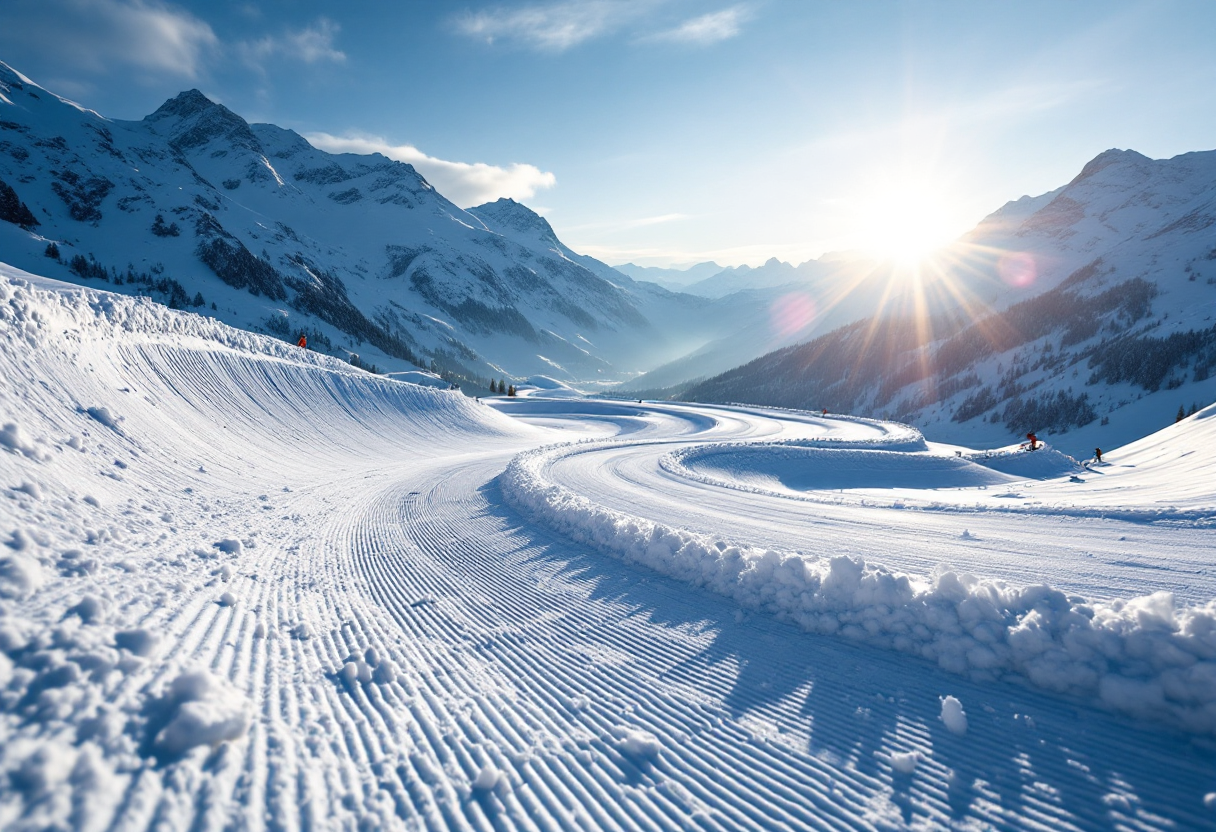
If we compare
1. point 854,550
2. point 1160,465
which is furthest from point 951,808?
point 1160,465

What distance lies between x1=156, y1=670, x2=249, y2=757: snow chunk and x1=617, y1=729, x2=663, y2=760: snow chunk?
2.69m

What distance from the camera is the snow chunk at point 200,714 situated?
3279mm

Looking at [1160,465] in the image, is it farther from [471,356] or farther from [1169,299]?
[471,356]

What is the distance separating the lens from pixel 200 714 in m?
3.44

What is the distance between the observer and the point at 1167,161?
591 feet

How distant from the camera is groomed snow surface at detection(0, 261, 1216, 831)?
3.28 metres

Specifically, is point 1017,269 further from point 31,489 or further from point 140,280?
point 140,280

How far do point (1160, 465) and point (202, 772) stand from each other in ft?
97.7

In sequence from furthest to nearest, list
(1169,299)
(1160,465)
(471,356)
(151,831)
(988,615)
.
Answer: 1. (471,356)
2. (1169,299)
3. (1160,465)
4. (988,615)
5. (151,831)

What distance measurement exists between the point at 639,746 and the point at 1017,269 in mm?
193153

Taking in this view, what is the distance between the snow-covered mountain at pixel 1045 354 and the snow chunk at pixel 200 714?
66.1 meters

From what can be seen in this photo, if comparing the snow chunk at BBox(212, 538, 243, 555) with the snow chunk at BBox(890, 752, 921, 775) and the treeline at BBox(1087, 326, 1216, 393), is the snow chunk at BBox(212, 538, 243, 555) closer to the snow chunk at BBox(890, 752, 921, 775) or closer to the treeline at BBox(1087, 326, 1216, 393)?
the snow chunk at BBox(890, 752, 921, 775)

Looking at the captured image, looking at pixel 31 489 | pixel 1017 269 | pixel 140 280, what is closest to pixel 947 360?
pixel 1017 269

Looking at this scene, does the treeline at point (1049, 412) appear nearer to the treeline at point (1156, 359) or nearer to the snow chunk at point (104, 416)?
the treeline at point (1156, 359)
